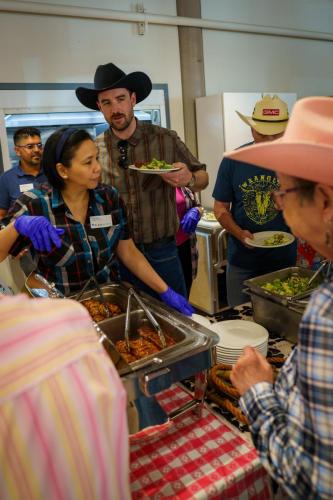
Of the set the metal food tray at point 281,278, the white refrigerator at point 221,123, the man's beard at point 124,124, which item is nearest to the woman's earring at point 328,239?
the metal food tray at point 281,278

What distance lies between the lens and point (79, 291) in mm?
1712

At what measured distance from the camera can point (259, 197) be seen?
2463mm

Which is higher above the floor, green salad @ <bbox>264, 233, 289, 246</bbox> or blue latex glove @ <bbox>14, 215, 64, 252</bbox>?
blue latex glove @ <bbox>14, 215, 64, 252</bbox>

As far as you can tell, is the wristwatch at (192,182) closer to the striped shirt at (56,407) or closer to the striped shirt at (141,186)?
the striped shirt at (141,186)

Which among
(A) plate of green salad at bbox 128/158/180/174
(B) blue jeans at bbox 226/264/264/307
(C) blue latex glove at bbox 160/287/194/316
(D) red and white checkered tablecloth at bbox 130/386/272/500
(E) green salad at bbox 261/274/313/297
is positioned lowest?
(B) blue jeans at bbox 226/264/264/307

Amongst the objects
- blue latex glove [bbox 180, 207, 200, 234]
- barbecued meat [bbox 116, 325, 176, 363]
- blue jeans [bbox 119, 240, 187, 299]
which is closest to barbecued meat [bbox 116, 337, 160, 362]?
barbecued meat [bbox 116, 325, 176, 363]

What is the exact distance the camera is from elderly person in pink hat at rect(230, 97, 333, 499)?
0.64m

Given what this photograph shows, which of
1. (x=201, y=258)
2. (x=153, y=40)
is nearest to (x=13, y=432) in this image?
(x=201, y=258)

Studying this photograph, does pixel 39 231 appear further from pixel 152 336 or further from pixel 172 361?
pixel 172 361

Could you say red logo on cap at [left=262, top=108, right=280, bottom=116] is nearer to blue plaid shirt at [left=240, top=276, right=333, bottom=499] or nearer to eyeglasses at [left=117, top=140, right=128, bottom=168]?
eyeglasses at [left=117, top=140, right=128, bottom=168]

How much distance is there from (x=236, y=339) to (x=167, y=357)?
1.20ft

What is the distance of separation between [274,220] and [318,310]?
6.31ft

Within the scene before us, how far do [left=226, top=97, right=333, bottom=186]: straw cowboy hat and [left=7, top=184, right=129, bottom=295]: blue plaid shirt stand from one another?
1073mm

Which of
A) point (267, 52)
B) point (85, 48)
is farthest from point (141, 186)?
point (267, 52)
